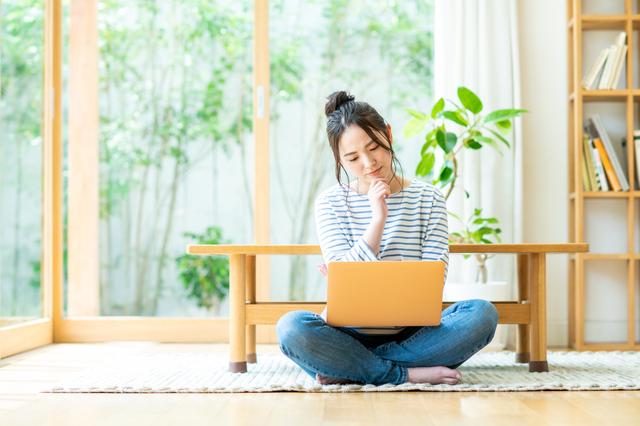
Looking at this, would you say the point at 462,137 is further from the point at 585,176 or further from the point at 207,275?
the point at 207,275

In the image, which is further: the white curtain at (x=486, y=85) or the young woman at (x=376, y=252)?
the white curtain at (x=486, y=85)

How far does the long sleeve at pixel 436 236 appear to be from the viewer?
1.73m

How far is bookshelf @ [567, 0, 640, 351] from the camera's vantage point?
2643mm

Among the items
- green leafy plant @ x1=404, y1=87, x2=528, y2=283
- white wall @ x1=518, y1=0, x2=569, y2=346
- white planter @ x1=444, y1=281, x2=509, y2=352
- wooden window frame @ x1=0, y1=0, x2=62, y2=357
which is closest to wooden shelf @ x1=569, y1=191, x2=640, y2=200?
white wall @ x1=518, y1=0, x2=569, y2=346

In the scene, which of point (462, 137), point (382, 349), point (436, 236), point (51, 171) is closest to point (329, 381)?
point (382, 349)

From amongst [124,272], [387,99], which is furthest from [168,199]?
[387,99]

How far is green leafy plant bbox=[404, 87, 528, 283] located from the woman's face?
2.70 feet

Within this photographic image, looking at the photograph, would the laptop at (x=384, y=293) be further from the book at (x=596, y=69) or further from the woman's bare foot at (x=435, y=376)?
the book at (x=596, y=69)

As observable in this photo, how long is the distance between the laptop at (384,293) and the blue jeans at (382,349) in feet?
0.21

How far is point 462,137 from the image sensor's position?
9.05ft

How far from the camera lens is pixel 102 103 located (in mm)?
3098

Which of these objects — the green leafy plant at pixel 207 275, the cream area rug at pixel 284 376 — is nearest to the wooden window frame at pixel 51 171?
the green leafy plant at pixel 207 275

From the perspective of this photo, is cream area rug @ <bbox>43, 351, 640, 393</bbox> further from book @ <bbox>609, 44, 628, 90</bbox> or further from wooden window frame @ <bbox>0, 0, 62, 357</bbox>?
book @ <bbox>609, 44, 628, 90</bbox>

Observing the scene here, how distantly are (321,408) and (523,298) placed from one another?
101 cm
